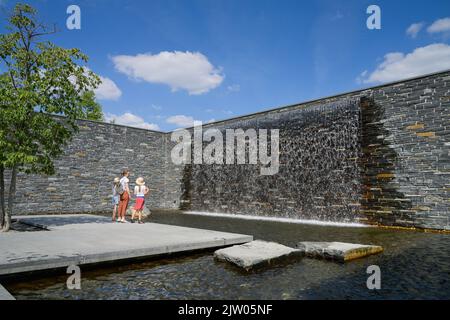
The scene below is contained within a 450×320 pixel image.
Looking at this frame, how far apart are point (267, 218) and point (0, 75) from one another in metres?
10.4

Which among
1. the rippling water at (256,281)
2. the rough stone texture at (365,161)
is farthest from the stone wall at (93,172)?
the rippling water at (256,281)

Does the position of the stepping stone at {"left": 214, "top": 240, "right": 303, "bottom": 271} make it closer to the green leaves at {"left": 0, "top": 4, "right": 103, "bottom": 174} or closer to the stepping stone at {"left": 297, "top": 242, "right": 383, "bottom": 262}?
the stepping stone at {"left": 297, "top": 242, "right": 383, "bottom": 262}

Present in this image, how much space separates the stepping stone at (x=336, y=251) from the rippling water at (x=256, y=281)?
0.59 ft

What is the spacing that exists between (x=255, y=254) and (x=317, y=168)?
25.9ft

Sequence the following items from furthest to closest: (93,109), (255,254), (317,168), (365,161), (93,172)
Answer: (93,109) < (93,172) < (317,168) < (365,161) < (255,254)

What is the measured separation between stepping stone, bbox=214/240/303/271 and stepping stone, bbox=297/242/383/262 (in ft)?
0.82

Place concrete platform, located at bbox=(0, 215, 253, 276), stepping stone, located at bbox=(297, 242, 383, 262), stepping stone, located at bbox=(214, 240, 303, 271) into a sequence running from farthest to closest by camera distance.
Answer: stepping stone, located at bbox=(297, 242, 383, 262) < stepping stone, located at bbox=(214, 240, 303, 271) < concrete platform, located at bbox=(0, 215, 253, 276)

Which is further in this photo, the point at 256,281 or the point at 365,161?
the point at 365,161

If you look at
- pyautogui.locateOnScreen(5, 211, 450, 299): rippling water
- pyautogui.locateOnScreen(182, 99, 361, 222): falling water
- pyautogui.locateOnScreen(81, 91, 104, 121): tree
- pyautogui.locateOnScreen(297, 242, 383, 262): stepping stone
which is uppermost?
pyautogui.locateOnScreen(81, 91, 104, 121): tree

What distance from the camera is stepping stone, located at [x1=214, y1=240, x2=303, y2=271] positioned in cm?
501

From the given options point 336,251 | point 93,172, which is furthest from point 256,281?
point 93,172

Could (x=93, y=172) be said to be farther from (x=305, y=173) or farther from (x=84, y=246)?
(x=84, y=246)

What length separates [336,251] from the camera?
562 cm

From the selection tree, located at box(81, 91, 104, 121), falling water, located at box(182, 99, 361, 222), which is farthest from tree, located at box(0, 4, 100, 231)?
tree, located at box(81, 91, 104, 121)
